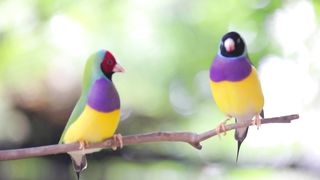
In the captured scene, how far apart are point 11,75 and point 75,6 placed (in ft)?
0.72

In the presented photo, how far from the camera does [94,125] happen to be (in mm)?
651

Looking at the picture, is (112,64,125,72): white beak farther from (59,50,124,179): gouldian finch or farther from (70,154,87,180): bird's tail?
(70,154,87,180): bird's tail

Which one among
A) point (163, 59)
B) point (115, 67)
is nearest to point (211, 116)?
point (163, 59)

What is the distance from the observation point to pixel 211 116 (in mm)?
1509

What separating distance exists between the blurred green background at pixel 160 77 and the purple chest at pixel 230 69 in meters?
0.69

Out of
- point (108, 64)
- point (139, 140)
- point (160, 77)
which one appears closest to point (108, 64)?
point (108, 64)

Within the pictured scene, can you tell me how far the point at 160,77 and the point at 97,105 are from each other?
0.83 metres

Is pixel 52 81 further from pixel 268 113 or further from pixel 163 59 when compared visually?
pixel 268 113

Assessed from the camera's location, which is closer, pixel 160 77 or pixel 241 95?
pixel 241 95

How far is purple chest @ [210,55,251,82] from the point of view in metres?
0.67

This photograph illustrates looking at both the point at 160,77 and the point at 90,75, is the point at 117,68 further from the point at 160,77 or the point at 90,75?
the point at 160,77

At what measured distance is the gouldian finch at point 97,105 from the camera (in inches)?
25.6

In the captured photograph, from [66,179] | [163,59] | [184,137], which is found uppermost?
[163,59]

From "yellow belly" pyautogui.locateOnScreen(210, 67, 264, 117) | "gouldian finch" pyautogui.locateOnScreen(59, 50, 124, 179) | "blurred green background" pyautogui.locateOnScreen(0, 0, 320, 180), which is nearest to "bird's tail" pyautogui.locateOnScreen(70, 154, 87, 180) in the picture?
"gouldian finch" pyautogui.locateOnScreen(59, 50, 124, 179)
